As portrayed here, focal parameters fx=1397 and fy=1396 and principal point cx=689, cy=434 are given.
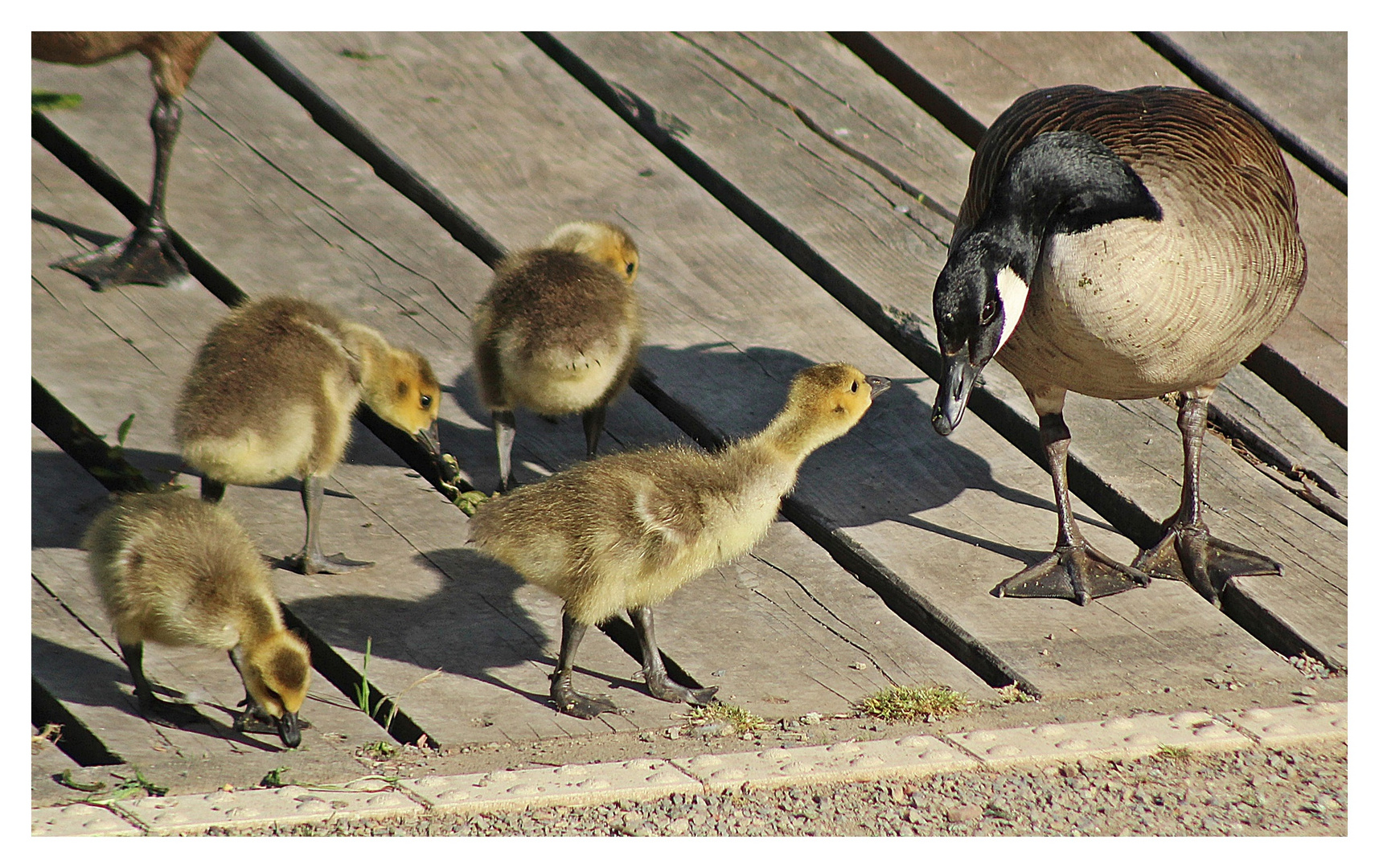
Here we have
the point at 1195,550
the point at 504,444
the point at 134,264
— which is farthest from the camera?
the point at 134,264

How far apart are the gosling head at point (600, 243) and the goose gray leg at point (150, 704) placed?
229 centimetres

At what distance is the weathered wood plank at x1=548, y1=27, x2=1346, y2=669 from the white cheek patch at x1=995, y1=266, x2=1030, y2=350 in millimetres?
994

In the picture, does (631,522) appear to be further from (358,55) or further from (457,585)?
(358,55)

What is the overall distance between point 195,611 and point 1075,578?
2604mm

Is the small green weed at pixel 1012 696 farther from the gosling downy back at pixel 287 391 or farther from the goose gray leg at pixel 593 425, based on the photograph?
the gosling downy back at pixel 287 391

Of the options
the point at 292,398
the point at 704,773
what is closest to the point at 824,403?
the point at 704,773

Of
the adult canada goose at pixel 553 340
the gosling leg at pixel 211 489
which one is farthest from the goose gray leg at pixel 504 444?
the gosling leg at pixel 211 489

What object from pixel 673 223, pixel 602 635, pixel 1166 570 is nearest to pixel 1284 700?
pixel 1166 570

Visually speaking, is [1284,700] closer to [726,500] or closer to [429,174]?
[726,500]

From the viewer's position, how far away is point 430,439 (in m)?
4.65

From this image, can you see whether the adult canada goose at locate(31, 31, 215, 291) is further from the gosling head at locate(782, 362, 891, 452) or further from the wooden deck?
the gosling head at locate(782, 362, 891, 452)

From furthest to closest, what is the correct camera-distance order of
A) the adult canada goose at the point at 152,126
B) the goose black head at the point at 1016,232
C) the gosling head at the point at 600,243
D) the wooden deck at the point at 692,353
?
1. the gosling head at the point at 600,243
2. the adult canada goose at the point at 152,126
3. the goose black head at the point at 1016,232
4. the wooden deck at the point at 692,353

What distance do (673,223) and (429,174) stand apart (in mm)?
1062

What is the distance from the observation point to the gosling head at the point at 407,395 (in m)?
4.57
